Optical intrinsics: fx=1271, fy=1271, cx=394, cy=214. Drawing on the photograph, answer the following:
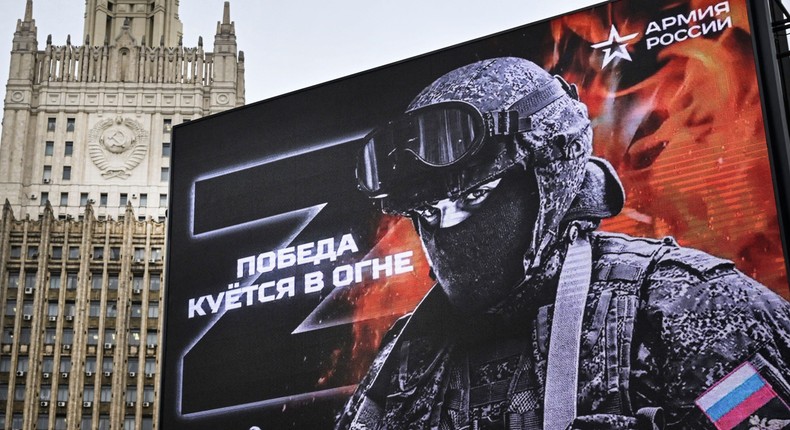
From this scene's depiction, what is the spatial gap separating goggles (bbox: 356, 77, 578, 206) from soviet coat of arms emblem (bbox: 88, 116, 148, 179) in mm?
34178

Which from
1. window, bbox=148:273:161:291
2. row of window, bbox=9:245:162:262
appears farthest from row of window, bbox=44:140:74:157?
window, bbox=148:273:161:291

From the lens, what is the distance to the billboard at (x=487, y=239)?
1512 cm

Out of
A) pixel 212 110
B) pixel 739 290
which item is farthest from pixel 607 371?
pixel 212 110

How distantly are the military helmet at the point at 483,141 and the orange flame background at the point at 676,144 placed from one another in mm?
379

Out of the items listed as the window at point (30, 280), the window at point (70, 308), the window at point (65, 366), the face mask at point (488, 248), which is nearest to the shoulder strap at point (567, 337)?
the face mask at point (488, 248)

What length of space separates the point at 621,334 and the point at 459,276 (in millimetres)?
2512

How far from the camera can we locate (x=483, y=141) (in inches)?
678

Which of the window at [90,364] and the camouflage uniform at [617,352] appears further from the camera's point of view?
the window at [90,364]

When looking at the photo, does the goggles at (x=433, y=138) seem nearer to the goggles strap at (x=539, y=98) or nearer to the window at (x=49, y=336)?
the goggles strap at (x=539, y=98)

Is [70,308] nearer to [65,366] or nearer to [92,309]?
[92,309]

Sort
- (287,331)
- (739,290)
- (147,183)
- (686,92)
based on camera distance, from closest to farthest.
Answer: (739,290) → (686,92) → (287,331) → (147,183)

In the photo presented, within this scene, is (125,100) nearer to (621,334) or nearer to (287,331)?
(287,331)

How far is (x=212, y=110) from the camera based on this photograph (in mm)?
52062

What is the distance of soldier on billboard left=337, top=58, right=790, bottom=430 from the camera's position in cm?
1475
